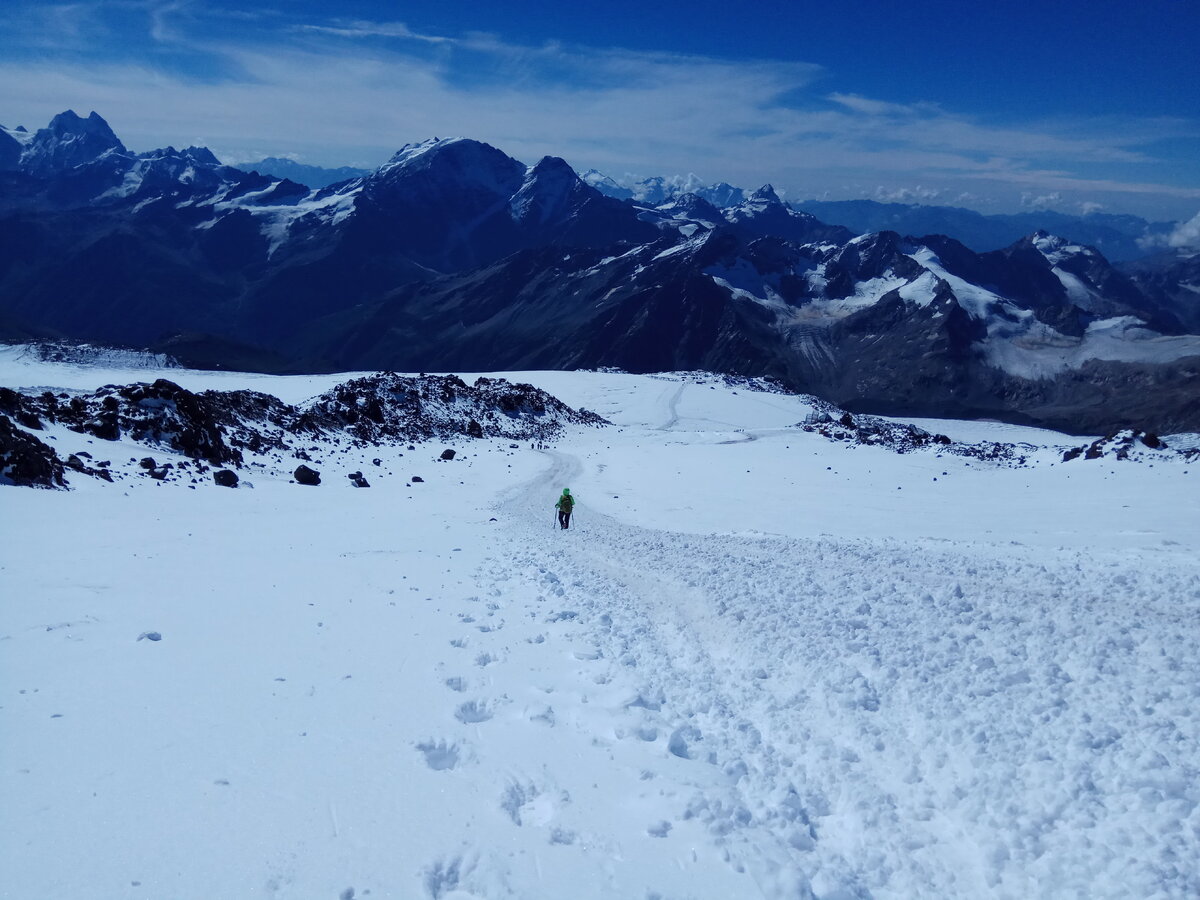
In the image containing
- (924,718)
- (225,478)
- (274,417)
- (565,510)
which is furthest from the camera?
(274,417)

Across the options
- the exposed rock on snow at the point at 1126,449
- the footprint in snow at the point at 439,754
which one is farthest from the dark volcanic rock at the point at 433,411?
the exposed rock on snow at the point at 1126,449

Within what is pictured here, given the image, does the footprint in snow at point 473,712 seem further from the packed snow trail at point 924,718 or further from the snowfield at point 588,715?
the packed snow trail at point 924,718

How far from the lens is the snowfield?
23.2 feet

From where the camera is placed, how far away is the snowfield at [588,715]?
23.2ft

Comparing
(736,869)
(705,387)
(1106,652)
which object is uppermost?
(705,387)

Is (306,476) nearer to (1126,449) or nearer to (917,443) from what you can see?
(1126,449)

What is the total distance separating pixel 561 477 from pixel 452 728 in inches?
1266

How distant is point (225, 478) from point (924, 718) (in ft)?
83.7

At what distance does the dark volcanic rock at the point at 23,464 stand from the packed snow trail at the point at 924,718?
15.1 metres

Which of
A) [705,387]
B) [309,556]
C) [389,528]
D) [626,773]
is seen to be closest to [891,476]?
[389,528]

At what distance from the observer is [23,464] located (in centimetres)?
1991

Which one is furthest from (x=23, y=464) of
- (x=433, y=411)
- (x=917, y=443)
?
(x=917, y=443)

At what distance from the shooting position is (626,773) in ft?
29.4

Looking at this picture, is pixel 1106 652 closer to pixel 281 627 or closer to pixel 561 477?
pixel 281 627
